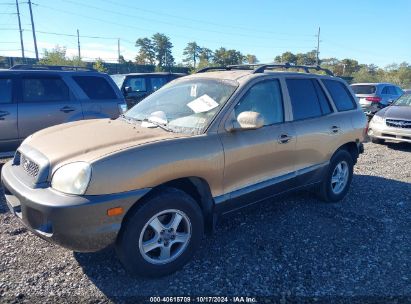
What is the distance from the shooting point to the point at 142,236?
2811 mm

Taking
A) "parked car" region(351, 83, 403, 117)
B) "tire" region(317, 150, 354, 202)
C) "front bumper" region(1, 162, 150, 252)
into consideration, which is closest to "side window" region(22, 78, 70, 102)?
"front bumper" region(1, 162, 150, 252)

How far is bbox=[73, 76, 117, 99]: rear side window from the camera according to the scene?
645cm

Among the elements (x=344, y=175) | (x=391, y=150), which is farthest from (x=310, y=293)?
(x=391, y=150)

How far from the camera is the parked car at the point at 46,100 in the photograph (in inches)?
222

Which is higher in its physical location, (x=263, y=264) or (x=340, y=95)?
(x=340, y=95)

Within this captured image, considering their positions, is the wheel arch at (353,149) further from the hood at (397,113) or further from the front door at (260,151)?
the hood at (397,113)

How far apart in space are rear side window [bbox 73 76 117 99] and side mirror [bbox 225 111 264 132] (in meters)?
4.03

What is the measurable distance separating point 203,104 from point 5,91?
13.1 ft

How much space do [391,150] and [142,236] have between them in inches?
312

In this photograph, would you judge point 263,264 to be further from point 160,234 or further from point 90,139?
point 90,139

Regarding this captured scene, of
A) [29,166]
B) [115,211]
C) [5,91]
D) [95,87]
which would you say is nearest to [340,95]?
[115,211]

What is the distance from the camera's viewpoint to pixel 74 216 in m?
2.46

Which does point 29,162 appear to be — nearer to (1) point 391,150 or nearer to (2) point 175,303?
(2) point 175,303

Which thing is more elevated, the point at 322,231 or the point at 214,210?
the point at 214,210
